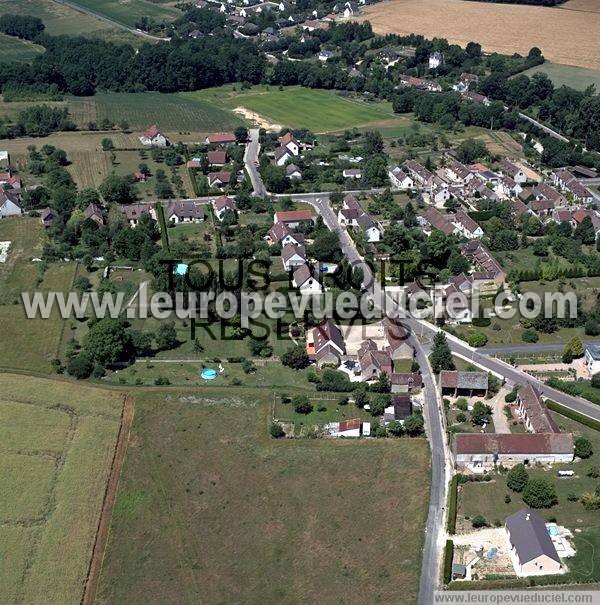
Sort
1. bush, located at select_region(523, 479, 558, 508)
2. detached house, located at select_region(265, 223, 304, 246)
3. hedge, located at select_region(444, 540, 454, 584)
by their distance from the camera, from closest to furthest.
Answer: hedge, located at select_region(444, 540, 454, 584) → bush, located at select_region(523, 479, 558, 508) → detached house, located at select_region(265, 223, 304, 246)

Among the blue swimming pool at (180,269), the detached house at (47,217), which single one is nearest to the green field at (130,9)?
the detached house at (47,217)

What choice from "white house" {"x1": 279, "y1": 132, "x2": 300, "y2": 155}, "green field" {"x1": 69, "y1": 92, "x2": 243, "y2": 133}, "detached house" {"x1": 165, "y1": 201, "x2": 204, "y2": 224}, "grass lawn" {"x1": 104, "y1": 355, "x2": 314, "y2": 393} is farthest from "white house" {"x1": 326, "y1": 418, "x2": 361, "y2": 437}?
"green field" {"x1": 69, "y1": 92, "x2": 243, "y2": 133}

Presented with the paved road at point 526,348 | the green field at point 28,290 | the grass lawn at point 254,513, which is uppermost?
the paved road at point 526,348

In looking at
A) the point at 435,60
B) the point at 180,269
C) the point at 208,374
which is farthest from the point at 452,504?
the point at 435,60

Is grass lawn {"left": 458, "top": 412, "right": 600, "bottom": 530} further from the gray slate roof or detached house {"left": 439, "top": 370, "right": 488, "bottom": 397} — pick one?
detached house {"left": 439, "top": 370, "right": 488, "bottom": 397}

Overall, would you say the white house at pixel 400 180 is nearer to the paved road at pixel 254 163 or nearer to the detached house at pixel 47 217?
the paved road at pixel 254 163

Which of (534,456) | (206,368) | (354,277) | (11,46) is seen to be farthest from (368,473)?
(11,46)
